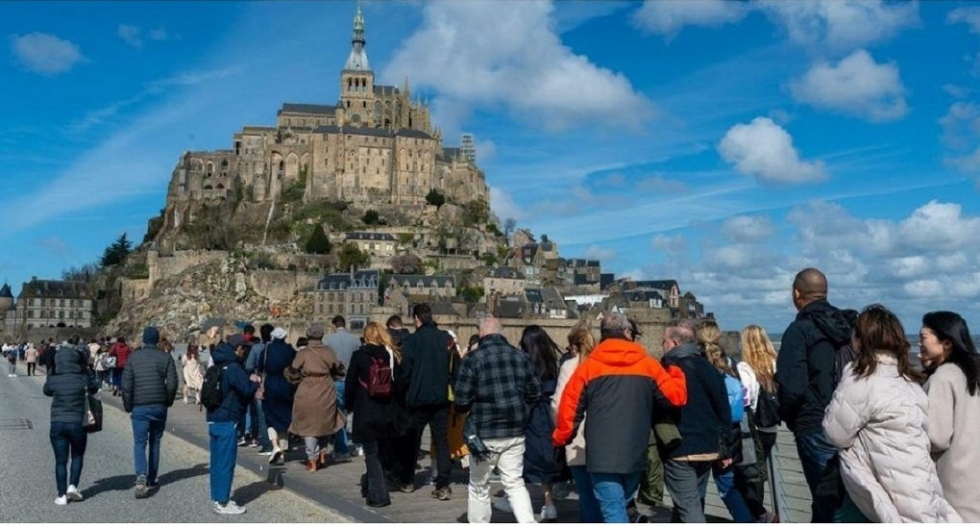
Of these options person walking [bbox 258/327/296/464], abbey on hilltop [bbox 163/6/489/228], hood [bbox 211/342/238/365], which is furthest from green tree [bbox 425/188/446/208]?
hood [bbox 211/342/238/365]

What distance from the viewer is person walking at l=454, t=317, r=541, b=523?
695 centimetres

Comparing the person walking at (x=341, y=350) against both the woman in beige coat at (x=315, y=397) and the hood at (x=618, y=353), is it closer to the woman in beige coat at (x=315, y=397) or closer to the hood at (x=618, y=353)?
the woman in beige coat at (x=315, y=397)

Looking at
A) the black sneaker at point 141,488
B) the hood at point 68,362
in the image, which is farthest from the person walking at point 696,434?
the hood at point 68,362

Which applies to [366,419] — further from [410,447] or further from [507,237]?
[507,237]

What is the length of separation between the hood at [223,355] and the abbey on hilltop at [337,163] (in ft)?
301

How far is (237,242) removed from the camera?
95438mm

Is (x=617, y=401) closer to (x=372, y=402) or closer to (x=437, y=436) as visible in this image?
(x=437, y=436)

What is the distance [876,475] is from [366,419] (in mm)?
5303

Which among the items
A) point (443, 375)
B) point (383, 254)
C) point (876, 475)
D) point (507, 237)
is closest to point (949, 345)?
point (876, 475)

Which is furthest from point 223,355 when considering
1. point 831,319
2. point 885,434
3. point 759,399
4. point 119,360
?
point 119,360

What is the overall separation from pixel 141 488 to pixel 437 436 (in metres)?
3.19

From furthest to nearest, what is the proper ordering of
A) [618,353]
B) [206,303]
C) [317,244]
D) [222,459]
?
[317,244] → [206,303] → [222,459] → [618,353]

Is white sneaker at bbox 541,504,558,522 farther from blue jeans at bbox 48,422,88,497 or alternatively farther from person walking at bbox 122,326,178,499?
blue jeans at bbox 48,422,88,497

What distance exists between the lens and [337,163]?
101062 mm
